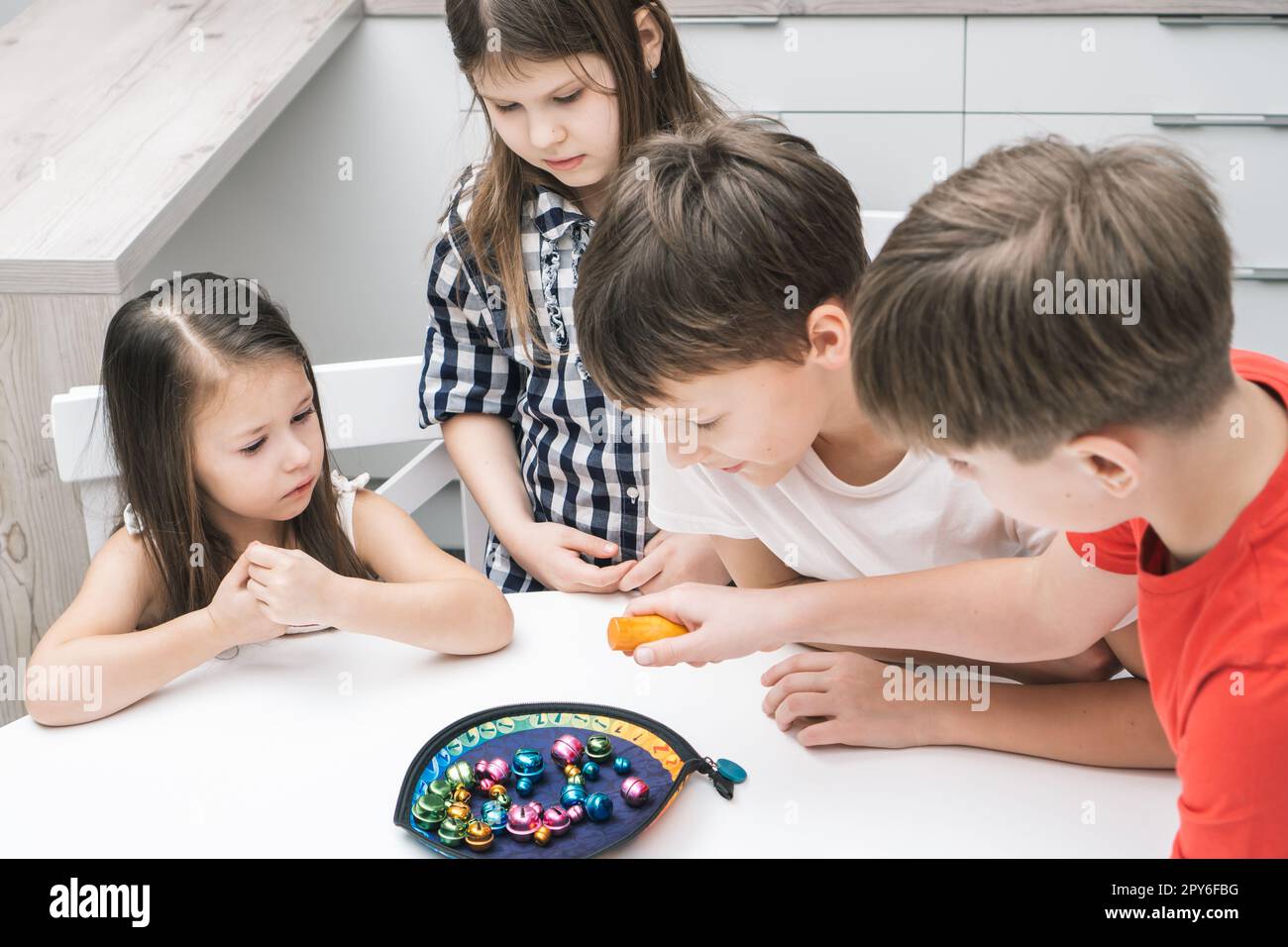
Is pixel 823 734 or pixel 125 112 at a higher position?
pixel 125 112

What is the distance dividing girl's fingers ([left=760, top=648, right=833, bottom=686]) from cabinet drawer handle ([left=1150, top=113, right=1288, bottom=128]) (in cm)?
148

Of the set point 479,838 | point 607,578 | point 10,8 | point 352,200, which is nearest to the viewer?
point 479,838

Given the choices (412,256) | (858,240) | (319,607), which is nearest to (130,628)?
(319,607)

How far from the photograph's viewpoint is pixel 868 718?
80 cm

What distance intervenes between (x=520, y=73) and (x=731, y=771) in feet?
2.21

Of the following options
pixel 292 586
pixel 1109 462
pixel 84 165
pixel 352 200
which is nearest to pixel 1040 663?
pixel 1109 462

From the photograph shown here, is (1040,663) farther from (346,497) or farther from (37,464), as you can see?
(37,464)

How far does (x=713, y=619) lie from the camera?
0.82 meters

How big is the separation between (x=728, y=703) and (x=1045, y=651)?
21cm

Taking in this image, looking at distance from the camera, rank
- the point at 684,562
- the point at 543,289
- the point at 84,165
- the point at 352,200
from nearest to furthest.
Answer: the point at 684,562 → the point at 543,289 → the point at 84,165 → the point at 352,200

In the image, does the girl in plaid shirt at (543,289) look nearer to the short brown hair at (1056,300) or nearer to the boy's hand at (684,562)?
the boy's hand at (684,562)

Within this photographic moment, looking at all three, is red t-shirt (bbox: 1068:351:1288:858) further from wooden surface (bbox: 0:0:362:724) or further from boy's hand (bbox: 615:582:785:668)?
wooden surface (bbox: 0:0:362:724)

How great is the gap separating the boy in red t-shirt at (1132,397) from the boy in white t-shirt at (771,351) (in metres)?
0.14
